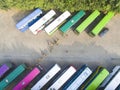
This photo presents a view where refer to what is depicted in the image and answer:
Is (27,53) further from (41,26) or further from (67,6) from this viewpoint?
(67,6)

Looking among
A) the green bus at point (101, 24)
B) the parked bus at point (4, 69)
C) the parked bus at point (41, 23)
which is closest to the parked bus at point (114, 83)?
the green bus at point (101, 24)

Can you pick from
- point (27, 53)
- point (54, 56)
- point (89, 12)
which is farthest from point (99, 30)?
point (27, 53)

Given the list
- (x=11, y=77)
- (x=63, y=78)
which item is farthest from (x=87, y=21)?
(x=11, y=77)

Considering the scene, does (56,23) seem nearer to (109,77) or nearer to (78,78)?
(78,78)

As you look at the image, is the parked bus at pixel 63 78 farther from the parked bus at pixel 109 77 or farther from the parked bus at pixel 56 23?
the parked bus at pixel 56 23

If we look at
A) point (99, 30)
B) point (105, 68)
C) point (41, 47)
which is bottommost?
point (105, 68)

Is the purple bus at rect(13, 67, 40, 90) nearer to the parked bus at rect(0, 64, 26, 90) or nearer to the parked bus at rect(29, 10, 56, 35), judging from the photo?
the parked bus at rect(0, 64, 26, 90)

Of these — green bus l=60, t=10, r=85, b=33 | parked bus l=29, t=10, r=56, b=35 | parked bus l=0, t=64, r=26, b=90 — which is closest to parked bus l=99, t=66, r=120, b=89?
green bus l=60, t=10, r=85, b=33

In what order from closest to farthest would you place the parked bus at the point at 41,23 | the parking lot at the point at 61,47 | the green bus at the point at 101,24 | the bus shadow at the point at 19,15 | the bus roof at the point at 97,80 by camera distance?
the bus roof at the point at 97,80
the parking lot at the point at 61,47
the green bus at the point at 101,24
the parked bus at the point at 41,23
the bus shadow at the point at 19,15
